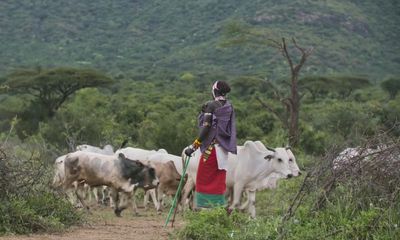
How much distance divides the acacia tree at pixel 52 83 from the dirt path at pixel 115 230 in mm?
19601

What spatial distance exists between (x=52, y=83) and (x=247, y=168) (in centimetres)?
2096

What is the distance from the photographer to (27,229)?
7.43m

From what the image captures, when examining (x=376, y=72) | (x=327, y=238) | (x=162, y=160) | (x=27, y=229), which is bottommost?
(x=376, y=72)

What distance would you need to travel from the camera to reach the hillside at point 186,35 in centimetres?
4878

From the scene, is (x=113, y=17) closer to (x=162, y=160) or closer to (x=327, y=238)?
(x=162, y=160)

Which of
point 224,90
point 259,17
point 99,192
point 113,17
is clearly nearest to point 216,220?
point 224,90

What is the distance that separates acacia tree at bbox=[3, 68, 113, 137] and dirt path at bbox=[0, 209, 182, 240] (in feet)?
64.3

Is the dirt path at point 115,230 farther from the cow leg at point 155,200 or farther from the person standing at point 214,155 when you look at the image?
the cow leg at point 155,200

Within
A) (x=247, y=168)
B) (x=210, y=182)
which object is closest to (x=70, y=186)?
(x=247, y=168)

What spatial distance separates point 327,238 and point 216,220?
44.6 inches

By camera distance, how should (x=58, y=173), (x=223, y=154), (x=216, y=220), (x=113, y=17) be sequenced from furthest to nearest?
(x=113, y=17) → (x=58, y=173) → (x=223, y=154) → (x=216, y=220)

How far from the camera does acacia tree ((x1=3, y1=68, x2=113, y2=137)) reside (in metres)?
30.1

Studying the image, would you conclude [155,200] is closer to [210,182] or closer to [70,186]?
[70,186]

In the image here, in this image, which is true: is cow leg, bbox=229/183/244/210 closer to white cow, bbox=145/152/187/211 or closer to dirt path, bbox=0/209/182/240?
dirt path, bbox=0/209/182/240
